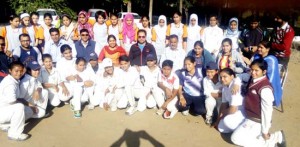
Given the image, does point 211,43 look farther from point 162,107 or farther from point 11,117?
point 11,117

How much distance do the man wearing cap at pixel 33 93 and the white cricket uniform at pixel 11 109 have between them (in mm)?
428

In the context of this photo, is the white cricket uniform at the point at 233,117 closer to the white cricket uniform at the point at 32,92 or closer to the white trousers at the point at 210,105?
the white trousers at the point at 210,105

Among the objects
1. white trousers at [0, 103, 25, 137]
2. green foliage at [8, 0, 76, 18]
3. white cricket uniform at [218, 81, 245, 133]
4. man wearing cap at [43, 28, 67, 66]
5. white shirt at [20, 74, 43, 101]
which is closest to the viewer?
white trousers at [0, 103, 25, 137]

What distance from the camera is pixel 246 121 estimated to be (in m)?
4.50

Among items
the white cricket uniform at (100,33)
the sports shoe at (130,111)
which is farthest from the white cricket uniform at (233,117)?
the white cricket uniform at (100,33)

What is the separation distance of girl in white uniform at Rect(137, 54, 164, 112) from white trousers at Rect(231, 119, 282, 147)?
69.5 inches

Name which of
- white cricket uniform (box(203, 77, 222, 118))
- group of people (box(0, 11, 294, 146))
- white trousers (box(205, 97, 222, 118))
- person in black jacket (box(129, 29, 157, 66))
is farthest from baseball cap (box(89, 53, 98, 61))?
white trousers (box(205, 97, 222, 118))

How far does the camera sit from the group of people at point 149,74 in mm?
4508

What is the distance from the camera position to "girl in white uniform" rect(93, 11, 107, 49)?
7426 mm

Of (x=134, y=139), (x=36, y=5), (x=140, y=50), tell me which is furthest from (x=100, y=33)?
(x=36, y=5)

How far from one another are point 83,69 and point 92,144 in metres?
1.93

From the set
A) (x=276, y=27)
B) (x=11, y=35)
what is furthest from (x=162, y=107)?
(x=11, y=35)

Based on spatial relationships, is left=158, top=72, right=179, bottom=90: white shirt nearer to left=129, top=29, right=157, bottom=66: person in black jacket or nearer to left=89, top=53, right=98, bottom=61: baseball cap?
left=129, top=29, right=157, bottom=66: person in black jacket

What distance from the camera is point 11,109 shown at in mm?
4480
